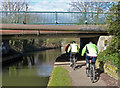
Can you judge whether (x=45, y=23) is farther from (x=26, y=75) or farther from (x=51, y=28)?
(x=26, y=75)

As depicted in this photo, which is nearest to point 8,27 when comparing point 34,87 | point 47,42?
point 34,87

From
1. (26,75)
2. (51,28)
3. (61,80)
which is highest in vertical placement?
(51,28)

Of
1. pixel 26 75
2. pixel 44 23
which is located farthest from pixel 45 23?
pixel 26 75

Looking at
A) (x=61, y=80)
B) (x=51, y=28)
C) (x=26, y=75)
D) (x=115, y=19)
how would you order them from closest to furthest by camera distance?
(x=61, y=80)
(x=115, y=19)
(x=51, y=28)
(x=26, y=75)

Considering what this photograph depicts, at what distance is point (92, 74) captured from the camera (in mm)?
6266

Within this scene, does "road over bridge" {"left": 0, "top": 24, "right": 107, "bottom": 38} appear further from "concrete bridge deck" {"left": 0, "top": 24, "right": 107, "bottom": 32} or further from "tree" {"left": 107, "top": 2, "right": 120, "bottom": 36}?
"tree" {"left": 107, "top": 2, "right": 120, "bottom": 36}

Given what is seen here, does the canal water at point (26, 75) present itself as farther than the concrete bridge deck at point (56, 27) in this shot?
No

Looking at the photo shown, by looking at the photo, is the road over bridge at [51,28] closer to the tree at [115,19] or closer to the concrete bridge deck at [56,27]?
the concrete bridge deck at [56,27]

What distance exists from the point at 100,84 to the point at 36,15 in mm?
7459

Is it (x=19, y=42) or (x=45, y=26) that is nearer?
(x=45, y=26)

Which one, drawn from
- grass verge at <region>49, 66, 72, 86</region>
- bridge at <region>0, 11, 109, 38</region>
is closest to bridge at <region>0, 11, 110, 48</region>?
bridge at <region>0, 11, 109, 38</region>

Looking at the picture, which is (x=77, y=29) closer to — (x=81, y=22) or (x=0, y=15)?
(x=81, y=22)

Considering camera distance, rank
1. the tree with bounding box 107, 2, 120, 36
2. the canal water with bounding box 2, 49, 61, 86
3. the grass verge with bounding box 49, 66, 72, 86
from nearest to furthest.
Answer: the grass verge with bounding box 49, 66, 72, 86 → the tree with bounding box 107, 2, 120, 36 → the canal water with bounding box 2, 49, 61, 86

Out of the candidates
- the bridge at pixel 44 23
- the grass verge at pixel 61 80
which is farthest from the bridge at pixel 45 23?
the grass verge at pixel 61 80
